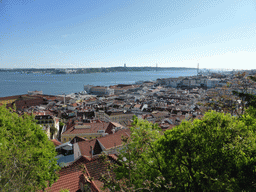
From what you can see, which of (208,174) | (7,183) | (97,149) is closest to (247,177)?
(208,174)

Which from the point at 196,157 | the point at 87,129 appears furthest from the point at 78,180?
the point at 87,129

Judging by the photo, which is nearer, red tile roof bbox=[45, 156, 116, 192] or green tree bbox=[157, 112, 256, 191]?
green tree bbox=[157, 112, 256, 191]

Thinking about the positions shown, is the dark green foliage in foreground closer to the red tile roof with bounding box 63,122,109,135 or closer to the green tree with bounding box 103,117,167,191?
the green tree with bounding box 103,117,167,191

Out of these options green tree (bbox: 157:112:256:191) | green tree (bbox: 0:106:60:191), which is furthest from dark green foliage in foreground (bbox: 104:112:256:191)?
green tree (bbox: 0:106:60:191)

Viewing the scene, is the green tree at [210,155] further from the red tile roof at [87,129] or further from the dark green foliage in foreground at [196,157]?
the red tile roof at [87,129]

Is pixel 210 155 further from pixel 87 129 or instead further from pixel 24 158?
pixel 87 129

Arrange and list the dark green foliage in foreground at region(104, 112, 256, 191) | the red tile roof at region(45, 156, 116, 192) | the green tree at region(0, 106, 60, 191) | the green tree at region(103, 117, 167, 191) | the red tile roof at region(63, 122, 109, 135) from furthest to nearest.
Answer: the red tile roof at region(63, 122, 109, 135) < the red tile roof at region(45, 156, 116, 192) < the green tree at region(103, 117, 167, 191) < the dark green foliage in foreground at region(104, 112, 256, 191) < the green tree at region(0, 106, 60, 191)

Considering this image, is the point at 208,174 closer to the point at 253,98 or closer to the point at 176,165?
the point at 176,165

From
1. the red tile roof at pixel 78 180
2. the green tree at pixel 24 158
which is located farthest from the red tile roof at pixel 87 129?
the red tile roof at pixel 78 180
